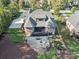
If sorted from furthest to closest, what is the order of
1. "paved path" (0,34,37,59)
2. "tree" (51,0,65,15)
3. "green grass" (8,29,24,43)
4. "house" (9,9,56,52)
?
"tree" (51,0,65,15) < "green grass" (8,29,24,43) < "house" (9,9,56,52) < "paved path" (0,34,37,59)

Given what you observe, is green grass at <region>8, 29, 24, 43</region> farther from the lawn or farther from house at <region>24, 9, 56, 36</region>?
the lawn

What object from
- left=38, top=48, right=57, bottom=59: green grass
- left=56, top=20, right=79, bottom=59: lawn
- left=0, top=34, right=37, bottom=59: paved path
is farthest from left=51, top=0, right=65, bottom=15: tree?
left=38, top=48, right=57, bottom=59: green grass

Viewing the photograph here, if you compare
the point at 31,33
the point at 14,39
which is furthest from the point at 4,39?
the point at 31,33

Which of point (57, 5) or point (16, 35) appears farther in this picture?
point (57, 5)

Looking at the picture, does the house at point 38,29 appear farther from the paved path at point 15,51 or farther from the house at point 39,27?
the paved path at point 15,51

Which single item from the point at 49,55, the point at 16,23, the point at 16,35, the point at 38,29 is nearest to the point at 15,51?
the point at 49,55

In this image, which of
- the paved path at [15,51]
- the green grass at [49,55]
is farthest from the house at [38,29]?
the green grass at [49,55]

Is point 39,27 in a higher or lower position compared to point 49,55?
higher

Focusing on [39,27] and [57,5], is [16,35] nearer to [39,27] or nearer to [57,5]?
[39,27]

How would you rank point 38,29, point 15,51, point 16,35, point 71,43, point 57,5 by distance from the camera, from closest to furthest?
1. point 15,51
2. point 71,43
3. point 16,35
4. point 38,29
5. point 57,5
